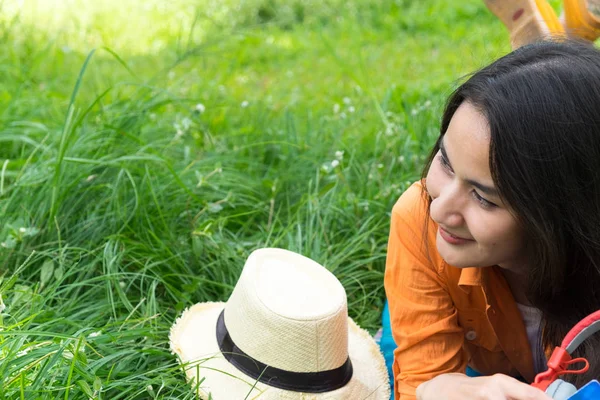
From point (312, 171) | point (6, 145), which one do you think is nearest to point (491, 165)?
point (312, 171)

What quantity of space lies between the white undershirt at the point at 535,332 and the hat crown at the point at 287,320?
1.48 feet

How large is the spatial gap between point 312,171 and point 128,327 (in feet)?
3.61

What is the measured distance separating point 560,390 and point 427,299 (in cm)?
51

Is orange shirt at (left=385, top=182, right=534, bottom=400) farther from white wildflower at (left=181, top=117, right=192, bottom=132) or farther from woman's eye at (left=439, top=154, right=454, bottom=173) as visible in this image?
white wildflower at (left=181, top=117, right=192, bottom=132)

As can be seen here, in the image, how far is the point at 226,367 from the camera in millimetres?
1992

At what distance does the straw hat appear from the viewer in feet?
6.31

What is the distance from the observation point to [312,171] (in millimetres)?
3025

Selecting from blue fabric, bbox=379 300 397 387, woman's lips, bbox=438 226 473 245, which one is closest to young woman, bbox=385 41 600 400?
woman's lips, bbox=438 226 473 245

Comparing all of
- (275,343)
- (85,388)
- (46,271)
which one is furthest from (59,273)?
(275,343)

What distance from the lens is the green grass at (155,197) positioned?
204cm

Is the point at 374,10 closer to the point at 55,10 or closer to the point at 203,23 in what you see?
the point at 203,23

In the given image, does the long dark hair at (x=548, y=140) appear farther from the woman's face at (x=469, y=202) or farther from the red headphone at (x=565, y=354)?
the red headphone at (x=565, y=354)

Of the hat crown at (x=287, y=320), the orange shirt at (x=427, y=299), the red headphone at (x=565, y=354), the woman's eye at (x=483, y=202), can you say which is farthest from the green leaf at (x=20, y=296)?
the red headphone at (x=565, y=354)

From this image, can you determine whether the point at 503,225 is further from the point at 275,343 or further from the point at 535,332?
the point at 275,343
